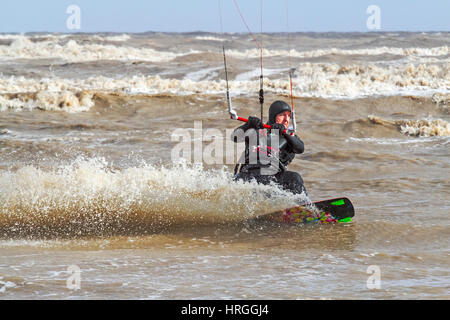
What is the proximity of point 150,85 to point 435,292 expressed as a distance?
1995cm

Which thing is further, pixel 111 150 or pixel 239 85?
pixel 239 85

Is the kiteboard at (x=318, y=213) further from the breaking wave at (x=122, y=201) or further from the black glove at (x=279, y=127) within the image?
the black glove at (x=279, y=127)

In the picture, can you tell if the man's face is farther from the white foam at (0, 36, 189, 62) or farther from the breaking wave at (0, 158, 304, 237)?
the white foam at (0, 36, 189, 62)

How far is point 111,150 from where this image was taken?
45.5 feet

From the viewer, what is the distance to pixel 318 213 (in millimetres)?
7602

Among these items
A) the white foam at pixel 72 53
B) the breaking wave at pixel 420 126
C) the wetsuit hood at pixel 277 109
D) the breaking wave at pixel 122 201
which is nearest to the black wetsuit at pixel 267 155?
the breaking wave at pixel 122 201

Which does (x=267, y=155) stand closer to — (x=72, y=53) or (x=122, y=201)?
(x=122, y=201)

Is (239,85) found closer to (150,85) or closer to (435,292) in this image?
(150,85)

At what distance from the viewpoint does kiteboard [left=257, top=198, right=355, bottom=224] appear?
7.54 m

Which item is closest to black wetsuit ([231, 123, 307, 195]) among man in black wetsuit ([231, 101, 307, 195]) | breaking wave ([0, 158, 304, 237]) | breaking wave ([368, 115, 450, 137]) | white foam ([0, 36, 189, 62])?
man in black wetsuit ([231, 101, 307, 195])

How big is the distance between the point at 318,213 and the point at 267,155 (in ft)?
3.10

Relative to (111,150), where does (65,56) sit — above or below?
above

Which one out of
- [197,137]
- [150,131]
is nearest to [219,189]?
[197,137]

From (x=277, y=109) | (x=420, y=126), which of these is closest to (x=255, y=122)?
(x=277, y=109)
